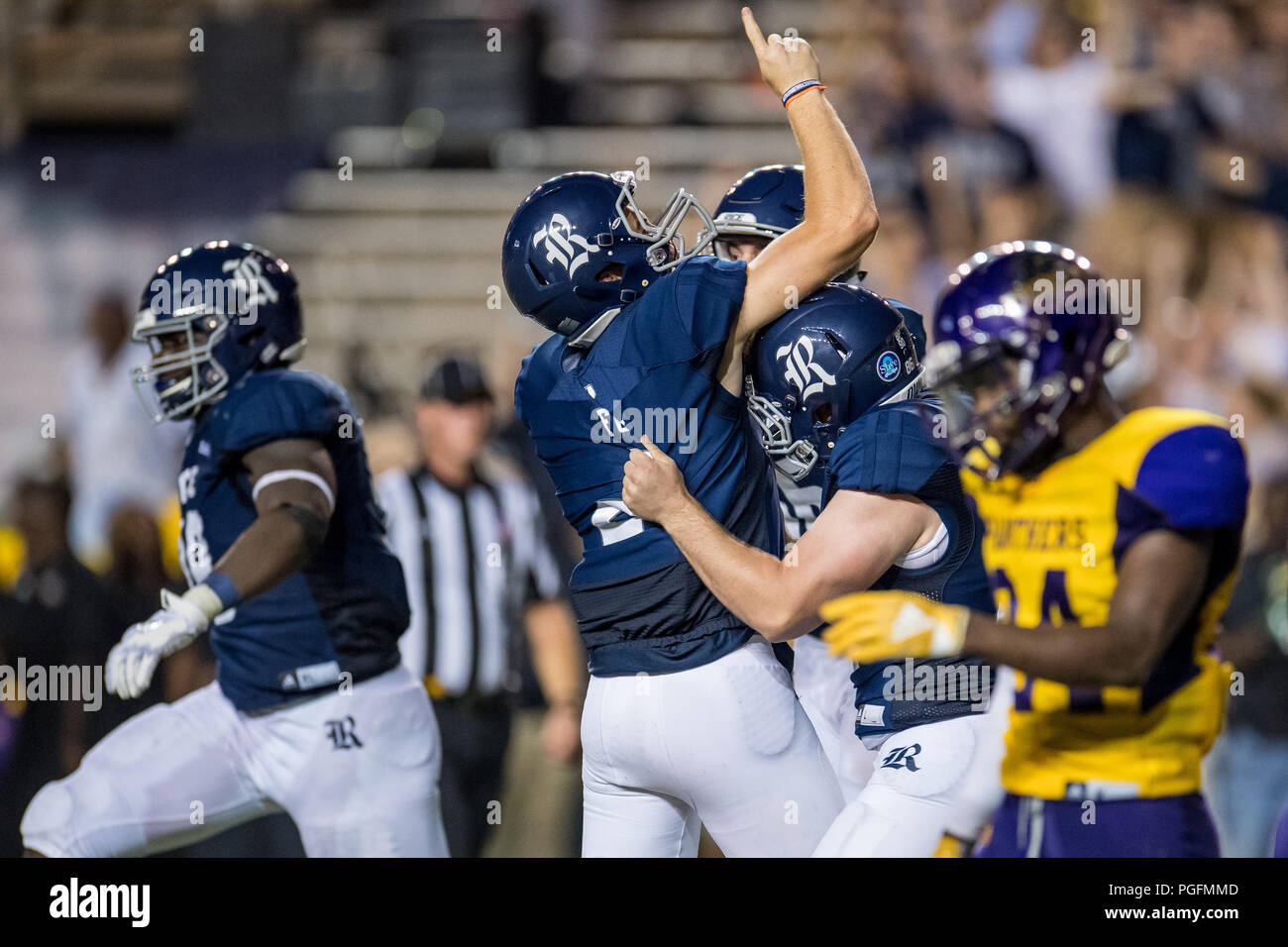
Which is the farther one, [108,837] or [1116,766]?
[108,837]

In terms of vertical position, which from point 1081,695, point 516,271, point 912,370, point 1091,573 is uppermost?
point 516,271

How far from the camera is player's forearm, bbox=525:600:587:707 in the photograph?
6.23m

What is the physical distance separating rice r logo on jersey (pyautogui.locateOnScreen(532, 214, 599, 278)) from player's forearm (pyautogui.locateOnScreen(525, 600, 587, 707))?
3.08 m

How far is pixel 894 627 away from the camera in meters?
2.76

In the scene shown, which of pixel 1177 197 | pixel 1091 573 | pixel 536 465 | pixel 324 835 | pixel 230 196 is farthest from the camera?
pixel 230 196

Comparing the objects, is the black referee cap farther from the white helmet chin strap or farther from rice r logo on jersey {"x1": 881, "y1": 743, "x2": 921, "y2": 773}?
rice r logo on jersey {"x1": 881, "y1": 743, "x2": 921, "y2": 773}

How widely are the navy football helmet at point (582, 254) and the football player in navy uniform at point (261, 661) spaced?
0.76 m

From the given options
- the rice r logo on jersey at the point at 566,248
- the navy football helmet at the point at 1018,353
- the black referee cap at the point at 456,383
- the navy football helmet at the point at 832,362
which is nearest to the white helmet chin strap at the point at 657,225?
the rice r logo on jersey at the point at 566,248

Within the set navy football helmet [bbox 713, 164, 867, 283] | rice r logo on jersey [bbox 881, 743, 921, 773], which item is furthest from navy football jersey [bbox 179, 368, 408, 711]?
rice r logo on jersey [bbox 881, 743, 921, 773]

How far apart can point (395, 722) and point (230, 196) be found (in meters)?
5.69

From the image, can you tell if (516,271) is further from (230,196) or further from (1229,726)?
(230,196)

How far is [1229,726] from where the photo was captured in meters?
6.50

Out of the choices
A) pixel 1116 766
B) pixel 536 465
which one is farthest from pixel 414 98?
pixel 1116 766

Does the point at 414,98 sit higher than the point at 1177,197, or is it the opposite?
the point at 414,98
